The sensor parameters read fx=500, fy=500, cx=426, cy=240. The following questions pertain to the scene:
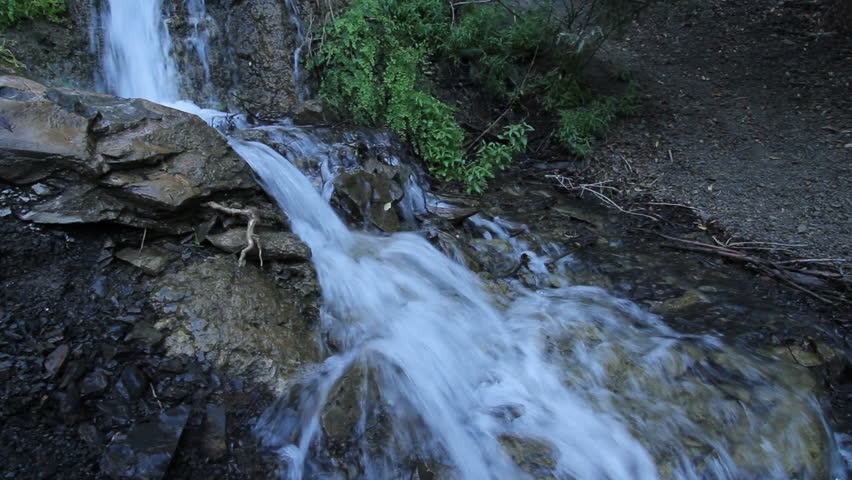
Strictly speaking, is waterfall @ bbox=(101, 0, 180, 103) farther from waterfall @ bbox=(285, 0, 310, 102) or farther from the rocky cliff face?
waterfall @ bbox=(285, 0, 310, 102)

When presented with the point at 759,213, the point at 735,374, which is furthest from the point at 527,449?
the point at 759,213

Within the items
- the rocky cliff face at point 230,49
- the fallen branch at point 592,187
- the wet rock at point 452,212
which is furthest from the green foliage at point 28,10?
the fallen branch at point 592,187

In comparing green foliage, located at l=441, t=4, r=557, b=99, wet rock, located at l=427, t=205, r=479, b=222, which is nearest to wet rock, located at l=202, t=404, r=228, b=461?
wet rock, located at l=427, t=205, r=479, b=222

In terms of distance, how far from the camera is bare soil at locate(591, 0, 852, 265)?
554 centimetres

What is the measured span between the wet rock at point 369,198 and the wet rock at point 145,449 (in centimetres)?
261

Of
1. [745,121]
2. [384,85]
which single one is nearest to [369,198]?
[384,85]

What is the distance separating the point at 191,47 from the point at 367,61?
197cm

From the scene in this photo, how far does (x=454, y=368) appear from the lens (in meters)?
3.69

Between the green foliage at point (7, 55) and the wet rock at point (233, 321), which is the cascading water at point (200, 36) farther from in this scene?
the wet rock at point (233, 321)

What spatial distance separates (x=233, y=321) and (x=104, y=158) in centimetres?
143

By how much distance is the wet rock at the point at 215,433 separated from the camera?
271 centimetres

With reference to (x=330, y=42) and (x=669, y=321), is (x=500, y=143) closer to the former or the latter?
(x=330, y=42)

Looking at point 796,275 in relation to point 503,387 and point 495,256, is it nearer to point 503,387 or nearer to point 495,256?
point 495,256

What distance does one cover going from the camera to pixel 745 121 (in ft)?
23.2
